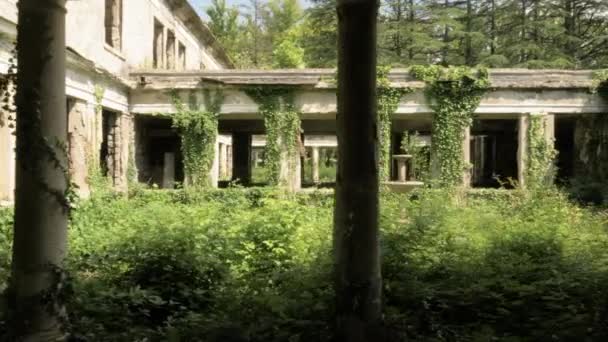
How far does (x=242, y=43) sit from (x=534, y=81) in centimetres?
3174

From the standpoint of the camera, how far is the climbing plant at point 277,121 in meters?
17.2

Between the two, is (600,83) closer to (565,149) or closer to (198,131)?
(565,149)

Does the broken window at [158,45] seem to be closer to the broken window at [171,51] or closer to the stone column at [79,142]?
the broken window at [171,51]

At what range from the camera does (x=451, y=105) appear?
55.8 feet

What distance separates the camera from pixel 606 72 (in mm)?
16594

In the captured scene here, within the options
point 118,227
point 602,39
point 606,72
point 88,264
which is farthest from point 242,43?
point 88,264

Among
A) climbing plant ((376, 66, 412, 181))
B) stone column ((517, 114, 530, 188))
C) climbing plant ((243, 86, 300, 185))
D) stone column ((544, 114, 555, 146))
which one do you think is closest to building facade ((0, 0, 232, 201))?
climbing plant ((243, 86, 300, 185))

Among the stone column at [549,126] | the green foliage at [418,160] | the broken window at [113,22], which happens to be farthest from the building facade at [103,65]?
the stone column at [549,126]

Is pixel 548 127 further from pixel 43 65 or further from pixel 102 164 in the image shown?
pixel 43 65

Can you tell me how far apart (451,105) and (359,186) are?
1384cm

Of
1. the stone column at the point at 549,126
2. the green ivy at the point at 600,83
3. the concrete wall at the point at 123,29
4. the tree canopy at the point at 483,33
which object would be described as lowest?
the stone column at the point at 549,126

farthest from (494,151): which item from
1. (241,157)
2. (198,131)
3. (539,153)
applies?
(198,131)

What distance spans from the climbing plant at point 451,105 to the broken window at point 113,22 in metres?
8.70

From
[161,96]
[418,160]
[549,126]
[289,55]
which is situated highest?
[289,55]
